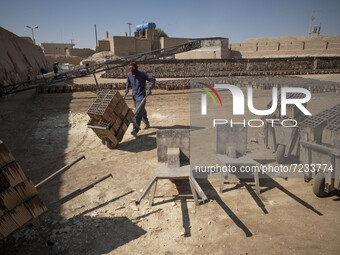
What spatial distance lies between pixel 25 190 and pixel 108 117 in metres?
3.88

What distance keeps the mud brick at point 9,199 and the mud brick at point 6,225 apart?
120mm

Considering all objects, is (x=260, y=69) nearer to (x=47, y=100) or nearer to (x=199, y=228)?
(x=47, y=100)

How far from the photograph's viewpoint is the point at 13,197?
8.91ft

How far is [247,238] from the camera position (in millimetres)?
3354

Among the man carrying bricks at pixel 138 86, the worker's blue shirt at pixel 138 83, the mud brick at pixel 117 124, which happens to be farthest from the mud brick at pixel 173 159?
the worker's blue shirt at pixel 138 83

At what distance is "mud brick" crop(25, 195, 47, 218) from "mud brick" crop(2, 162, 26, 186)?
0.33 metres

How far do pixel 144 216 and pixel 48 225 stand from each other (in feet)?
5.24

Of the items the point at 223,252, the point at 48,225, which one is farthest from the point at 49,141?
the point at 223,252

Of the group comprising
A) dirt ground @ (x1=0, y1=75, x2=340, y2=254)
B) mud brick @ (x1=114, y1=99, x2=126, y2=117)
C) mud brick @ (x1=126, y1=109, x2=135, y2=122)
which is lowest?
dirt ground @ (x1=0, y1=75, x2=340, y2=254)

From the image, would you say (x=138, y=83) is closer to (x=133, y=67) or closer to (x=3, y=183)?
(x=133, y=67)

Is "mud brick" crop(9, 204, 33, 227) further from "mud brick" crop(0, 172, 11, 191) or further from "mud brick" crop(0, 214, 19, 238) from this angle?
"mud brick" crop(0, 172, 11, 191)

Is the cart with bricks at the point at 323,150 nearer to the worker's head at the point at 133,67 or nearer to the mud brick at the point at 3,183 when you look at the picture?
the mud brick at the point at 3,183

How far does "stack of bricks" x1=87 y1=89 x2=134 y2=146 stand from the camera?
6.49 meters

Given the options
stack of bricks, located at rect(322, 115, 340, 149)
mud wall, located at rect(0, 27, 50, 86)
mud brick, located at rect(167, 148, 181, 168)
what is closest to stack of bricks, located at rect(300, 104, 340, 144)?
stack of bricks, located at rect(322, 115, 340, 149)
